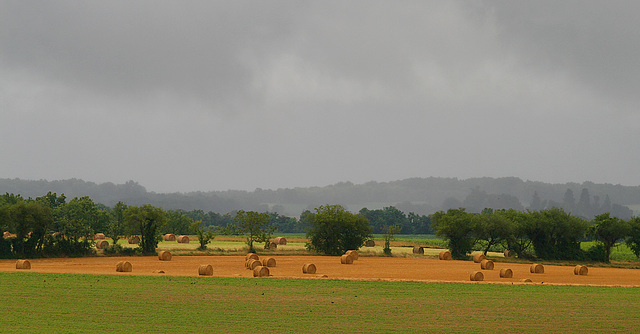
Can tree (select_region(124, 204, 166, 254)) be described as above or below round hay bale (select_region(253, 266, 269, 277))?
above

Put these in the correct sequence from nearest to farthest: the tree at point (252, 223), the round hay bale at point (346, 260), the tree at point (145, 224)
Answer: the round hay bale at point (346, 260), the tree at point (145, 224), the tree at point (252, 223)

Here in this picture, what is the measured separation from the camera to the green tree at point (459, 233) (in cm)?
6769

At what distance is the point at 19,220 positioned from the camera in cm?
5638

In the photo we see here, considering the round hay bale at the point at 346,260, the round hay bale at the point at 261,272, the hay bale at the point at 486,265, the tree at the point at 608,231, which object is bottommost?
the hay bale at the point at 486,265

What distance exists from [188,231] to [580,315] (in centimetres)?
11414

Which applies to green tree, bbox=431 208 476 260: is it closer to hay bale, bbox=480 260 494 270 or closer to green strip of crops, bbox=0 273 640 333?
hay bale, bbox=480 260 494 270

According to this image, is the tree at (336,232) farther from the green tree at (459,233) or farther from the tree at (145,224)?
the tree at (145,224)

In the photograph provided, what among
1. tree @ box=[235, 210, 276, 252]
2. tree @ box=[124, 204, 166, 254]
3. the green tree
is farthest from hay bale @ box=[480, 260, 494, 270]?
tree @ box=[124, 204, 166, 254]

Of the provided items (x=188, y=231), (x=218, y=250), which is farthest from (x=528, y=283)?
(x=188, y=231)

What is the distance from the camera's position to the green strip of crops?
19.7 meters

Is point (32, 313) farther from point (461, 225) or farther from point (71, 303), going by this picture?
point (461, 225)

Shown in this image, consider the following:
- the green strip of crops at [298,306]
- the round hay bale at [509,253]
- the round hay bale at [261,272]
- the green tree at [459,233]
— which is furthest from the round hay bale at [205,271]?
the round hay bale at [509,253]

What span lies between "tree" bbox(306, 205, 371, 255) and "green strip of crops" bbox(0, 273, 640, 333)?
117 feet

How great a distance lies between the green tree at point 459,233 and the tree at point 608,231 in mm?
12662
